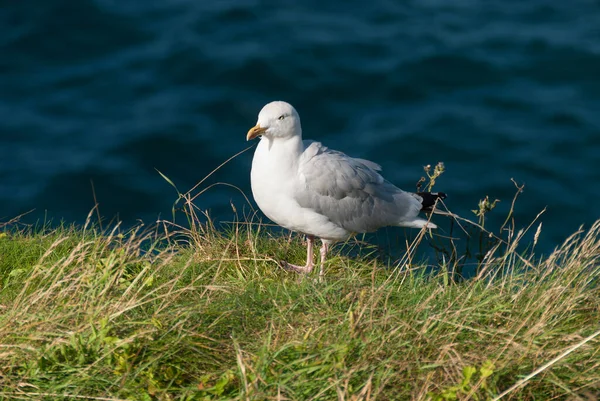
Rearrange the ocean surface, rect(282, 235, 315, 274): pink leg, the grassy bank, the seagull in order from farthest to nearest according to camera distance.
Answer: the ocean surface → the seagull → rect(282, 235, 315, 274): pink leg → the grassy bank

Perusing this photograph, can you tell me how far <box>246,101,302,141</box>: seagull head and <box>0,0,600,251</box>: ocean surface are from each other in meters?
3.81

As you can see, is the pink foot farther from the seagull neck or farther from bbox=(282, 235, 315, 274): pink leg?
the seagull neck

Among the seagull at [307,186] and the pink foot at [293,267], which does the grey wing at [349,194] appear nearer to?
the seagull at [307,186]

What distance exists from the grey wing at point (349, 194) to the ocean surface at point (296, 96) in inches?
114

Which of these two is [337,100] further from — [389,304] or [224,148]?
[389,304]

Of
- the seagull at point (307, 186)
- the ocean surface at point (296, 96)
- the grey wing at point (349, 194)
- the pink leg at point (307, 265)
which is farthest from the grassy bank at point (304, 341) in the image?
the ocean surface at point (296, 96)

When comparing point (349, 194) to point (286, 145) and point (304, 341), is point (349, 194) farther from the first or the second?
point (304, 341)

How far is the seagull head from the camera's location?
5.48 m

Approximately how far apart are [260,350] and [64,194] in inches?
264

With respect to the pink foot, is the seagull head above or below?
above

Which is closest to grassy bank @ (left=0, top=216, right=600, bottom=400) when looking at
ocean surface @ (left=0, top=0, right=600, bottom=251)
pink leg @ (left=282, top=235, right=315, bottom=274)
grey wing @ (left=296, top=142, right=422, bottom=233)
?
pink leg @ (left=282, top=235, right=315, bottom=274)

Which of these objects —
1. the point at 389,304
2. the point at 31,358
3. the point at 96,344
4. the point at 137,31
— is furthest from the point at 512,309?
the point at 137,31

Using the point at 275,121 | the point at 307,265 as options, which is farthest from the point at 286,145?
the point at 307,265

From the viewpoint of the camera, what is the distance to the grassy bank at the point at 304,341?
355 centimetres
